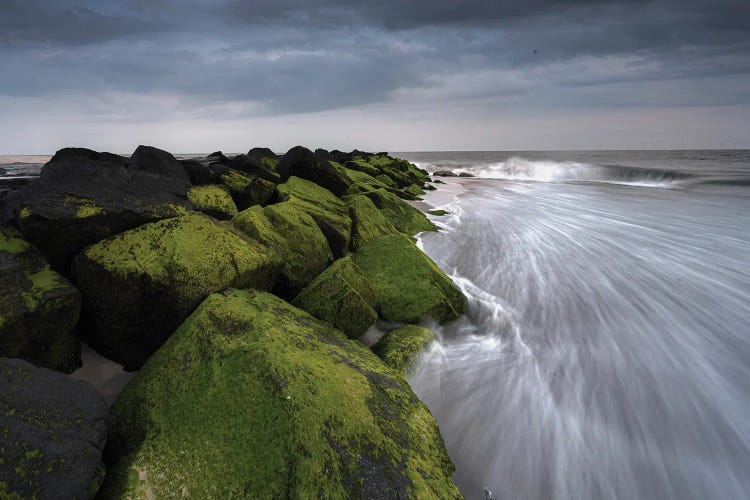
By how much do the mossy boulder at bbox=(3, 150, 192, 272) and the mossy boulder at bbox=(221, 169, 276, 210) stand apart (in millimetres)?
1749

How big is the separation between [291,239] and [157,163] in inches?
90.2

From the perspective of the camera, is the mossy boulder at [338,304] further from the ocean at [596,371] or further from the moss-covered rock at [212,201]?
the moss-covered rock at [212,201]

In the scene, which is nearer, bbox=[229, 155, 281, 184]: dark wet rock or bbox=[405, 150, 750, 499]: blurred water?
bbox=[405, 150, 750, 499]: blurred water

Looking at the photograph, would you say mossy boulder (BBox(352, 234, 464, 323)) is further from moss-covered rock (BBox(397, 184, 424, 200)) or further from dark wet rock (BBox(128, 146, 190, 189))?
moss-covered rock (BBox(397, 184, 424, 200))

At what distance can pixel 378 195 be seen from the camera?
29.5ft

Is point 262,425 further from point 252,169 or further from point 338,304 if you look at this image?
point 252,169

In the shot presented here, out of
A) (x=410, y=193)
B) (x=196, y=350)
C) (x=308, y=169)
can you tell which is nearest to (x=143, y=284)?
(x=196, y=350)

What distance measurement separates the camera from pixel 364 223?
6.72 m

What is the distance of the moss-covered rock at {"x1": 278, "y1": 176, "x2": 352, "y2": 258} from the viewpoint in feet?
17.7

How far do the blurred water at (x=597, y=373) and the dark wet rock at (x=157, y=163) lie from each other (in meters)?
4.02

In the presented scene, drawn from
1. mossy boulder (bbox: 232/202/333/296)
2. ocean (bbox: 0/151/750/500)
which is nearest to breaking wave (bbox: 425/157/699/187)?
ocean (bbox: 0/151/750/500)

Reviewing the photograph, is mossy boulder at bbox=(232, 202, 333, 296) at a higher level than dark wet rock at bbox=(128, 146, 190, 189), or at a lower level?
lower

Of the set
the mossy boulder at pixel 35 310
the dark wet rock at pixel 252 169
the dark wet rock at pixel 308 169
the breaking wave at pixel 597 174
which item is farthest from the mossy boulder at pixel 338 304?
the breaking wave at pixel 597 174

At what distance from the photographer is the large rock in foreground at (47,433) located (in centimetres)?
154
